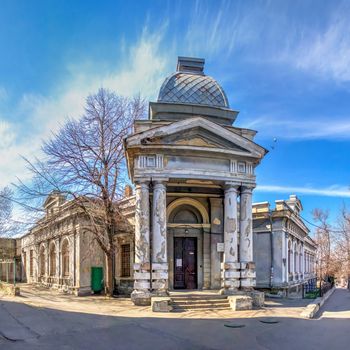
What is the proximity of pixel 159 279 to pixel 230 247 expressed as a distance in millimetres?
3225

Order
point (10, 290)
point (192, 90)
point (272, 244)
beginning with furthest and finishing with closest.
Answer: point (272, 244)
point (10, 290)
point (192, 90)

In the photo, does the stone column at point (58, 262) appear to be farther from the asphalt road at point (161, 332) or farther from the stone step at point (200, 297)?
the stone step at point (200, 297)

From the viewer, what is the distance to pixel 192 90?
63.5 feet

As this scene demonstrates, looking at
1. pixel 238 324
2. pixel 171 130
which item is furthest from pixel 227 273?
pixel 171 130

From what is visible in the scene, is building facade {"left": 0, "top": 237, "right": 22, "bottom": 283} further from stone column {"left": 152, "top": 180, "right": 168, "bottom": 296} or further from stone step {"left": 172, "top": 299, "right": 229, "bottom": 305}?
stone step {"left": 172, "top": 299, "right": 229, "bottom": 305}

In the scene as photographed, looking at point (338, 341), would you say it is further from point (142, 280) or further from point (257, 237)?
point (257, 237)

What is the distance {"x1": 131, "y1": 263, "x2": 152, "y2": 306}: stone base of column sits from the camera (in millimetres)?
14742

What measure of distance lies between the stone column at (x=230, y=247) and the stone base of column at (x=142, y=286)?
3.10m

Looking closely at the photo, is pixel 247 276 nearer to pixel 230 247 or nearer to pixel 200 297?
pixel 230 247

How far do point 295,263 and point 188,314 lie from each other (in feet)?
61.6

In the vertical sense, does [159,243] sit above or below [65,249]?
above

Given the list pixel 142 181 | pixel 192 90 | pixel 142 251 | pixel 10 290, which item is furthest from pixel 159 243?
pixel 10 290

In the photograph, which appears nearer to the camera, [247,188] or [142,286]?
[142,286]

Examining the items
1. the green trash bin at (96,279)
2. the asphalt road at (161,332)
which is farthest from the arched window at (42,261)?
the asphalt road at (161,332)
